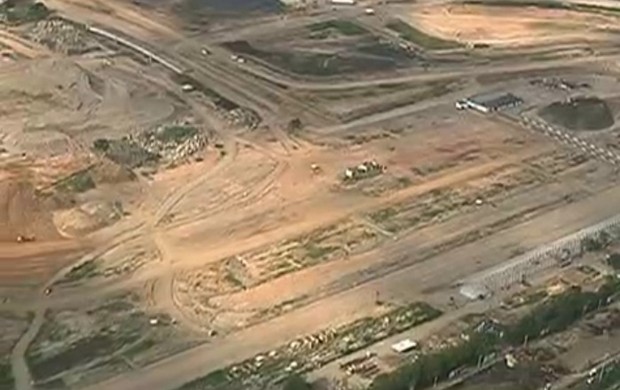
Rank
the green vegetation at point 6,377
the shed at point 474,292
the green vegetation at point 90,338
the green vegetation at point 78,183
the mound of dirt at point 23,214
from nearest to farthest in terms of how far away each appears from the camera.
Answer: the green vegetation at point 6,377
the green vegetation at point 90,338
the shed at point 474,292
the mound of dirt at point 23,214
the green vegetation at point 78,183

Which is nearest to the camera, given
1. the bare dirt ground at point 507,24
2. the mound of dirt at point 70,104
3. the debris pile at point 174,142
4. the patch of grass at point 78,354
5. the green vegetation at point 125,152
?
the patch of grass at point 78,354

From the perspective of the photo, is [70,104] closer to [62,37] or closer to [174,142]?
[174,142]

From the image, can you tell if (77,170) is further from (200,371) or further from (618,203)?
(618,203)

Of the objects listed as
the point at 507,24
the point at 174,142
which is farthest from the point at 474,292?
the point at 507,24

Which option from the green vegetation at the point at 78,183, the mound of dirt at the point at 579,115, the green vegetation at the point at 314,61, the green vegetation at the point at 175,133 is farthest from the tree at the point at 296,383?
the green vegetation at the point at 314,61

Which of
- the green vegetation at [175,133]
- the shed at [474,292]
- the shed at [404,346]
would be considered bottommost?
the shed at [404,346]

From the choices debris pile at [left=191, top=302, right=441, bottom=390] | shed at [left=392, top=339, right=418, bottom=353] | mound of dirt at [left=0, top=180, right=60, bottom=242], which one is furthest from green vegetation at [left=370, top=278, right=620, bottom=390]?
mound of dirt at [left=0, top=180, right=60, bottom=242]

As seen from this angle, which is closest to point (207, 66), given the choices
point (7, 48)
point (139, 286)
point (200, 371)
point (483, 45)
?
point (7, 48)

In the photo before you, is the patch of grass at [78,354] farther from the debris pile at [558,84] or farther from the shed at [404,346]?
the debris pile at [558,84]
